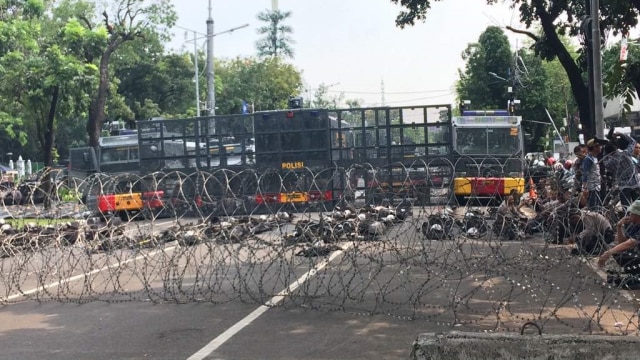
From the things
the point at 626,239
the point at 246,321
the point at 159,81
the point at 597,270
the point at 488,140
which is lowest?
the point at 246,321

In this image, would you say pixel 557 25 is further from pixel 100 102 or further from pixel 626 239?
pixel 100 102

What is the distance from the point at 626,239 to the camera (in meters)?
7.61

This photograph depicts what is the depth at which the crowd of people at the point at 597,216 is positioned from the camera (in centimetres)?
720

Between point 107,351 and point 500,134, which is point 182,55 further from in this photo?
point 107,351

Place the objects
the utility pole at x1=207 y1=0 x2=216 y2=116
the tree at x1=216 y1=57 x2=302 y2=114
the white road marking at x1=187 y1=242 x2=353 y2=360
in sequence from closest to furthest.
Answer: the white road marking at x1=187 y1=242 x2=353 y2=360, the utility pole at x1=207 y1=0 x2=216 y2=116, the tree at x1=216 y1=57 x2=302 y2=114

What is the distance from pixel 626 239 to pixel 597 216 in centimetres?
58

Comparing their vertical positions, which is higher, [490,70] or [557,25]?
[490,70]

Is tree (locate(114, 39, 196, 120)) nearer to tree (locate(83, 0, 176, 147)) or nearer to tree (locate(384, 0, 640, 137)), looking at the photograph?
tree (locate(83, 0, 176, 147))

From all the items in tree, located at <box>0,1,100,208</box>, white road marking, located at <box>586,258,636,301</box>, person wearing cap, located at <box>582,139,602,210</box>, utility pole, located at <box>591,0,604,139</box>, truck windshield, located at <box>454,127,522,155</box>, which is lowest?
white road marking, located at <box>586,258,636,301</box>

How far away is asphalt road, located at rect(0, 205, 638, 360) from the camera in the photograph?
241 inches

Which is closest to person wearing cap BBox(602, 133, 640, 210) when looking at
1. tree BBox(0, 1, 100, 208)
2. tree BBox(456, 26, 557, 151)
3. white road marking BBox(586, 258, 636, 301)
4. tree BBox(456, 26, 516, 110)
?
white road marking BBox(586, 258, 636, 301)

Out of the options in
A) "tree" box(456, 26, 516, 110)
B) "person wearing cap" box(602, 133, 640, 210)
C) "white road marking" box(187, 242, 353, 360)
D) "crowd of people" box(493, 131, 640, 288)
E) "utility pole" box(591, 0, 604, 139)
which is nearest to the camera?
"white road marking" box(187, 242, 353, 360)

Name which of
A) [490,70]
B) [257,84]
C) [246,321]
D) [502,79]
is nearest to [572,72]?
[246,321]

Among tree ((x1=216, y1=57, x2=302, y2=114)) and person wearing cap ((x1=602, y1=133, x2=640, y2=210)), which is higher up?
tree ((x1=216, y1=57, x2=302, y2=114))
